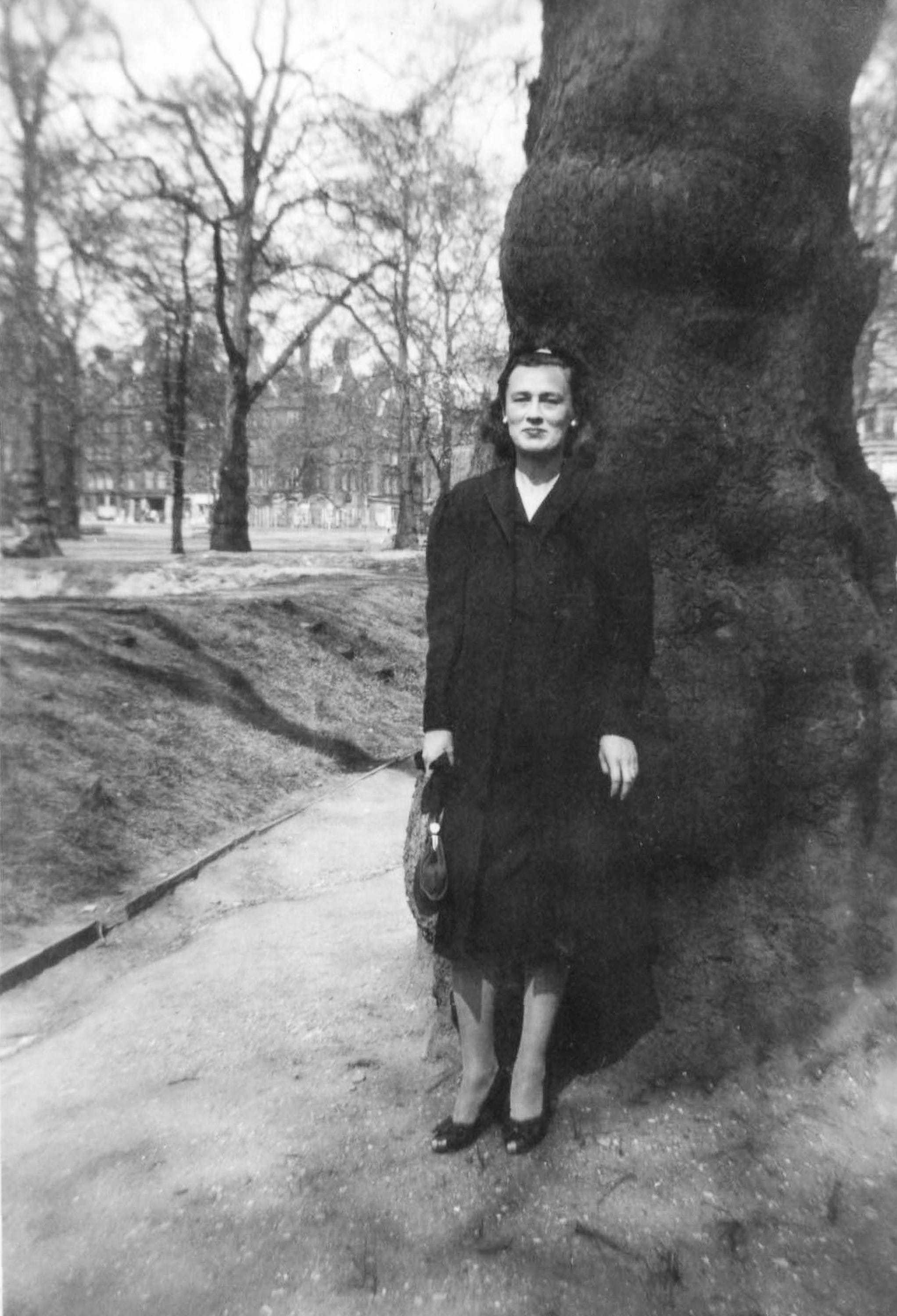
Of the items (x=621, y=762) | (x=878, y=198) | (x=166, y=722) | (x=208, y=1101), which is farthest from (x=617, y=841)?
(x=166, y=722)

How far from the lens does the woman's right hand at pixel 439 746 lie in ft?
8.98

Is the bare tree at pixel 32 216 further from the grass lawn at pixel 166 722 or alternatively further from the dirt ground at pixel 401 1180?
the dirt ground at pixel 401 1180

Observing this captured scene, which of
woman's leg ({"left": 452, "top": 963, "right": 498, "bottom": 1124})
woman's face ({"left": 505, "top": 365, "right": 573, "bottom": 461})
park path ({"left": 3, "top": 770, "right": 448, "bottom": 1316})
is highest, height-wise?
woman's face ({"left": 505, "top": 365, "right": 573, "bottom": 461})

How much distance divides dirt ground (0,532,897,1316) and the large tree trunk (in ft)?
0.79

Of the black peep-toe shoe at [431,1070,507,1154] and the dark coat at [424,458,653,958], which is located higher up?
the dark coat at [424,458,653,958]

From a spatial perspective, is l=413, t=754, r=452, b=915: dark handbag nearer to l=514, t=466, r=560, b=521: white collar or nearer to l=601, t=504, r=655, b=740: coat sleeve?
l=601, t=504, r=655, b=740: coat sleeve

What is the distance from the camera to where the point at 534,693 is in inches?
105

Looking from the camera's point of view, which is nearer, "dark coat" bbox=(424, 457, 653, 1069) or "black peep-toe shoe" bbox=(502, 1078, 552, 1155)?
"dark coat" bbox=(424, 457, 653, 1069)

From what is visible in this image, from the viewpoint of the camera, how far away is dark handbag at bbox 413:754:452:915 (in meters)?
2.71

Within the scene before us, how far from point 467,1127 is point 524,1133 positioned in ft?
0.54

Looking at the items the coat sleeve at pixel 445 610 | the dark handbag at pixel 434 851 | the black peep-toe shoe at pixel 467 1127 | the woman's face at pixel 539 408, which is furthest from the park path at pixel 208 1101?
the woman's face at pixel 539 408

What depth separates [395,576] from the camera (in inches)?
421

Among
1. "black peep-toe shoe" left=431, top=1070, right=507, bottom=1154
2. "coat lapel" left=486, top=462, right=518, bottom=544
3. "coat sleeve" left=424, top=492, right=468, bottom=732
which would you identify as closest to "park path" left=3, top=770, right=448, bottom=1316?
"black peep-toe shoe" left=431, top=1070, right=507, bottom=1154

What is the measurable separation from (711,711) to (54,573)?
138 inches
